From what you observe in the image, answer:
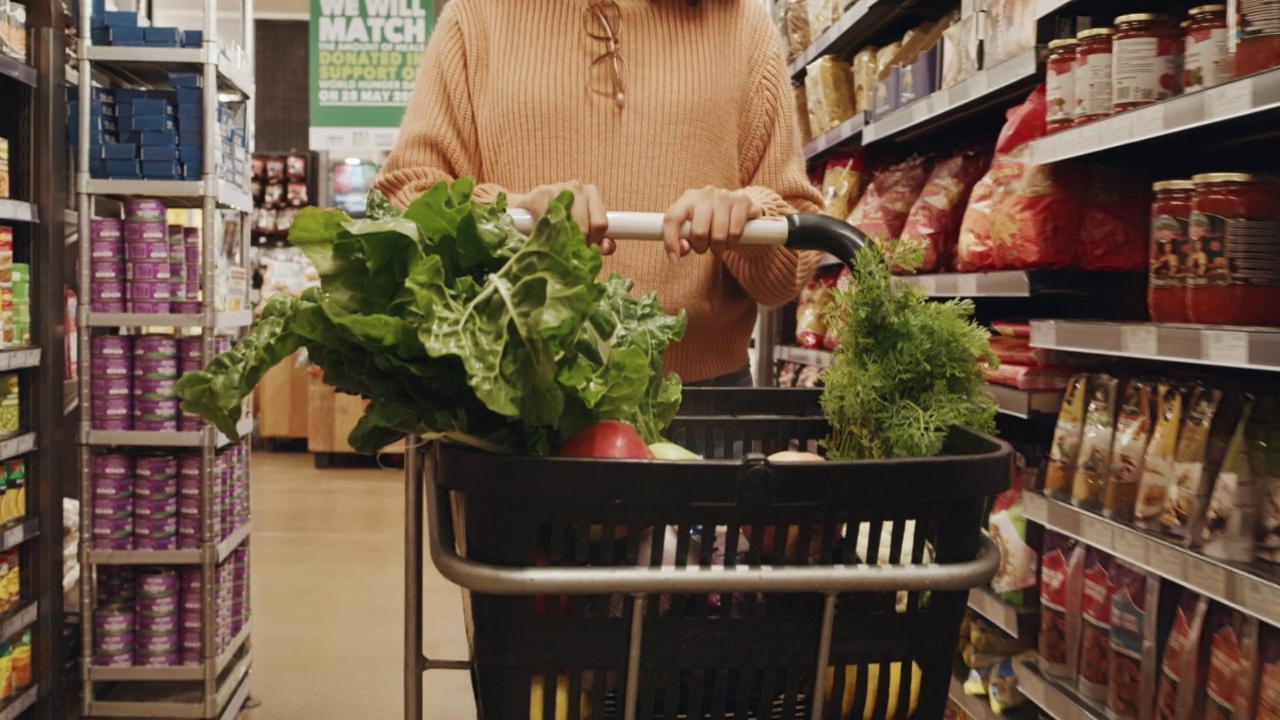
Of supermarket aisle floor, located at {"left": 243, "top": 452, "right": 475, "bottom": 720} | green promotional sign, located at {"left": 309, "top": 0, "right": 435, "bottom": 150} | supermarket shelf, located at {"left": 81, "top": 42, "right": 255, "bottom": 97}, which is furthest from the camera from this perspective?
green promotional sign, located at {"left": 309, "top": 0, "right": 435, "bottom": 150}

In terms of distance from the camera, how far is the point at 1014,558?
2.30 meters

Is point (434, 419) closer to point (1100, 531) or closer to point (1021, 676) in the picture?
point (1100, 531)

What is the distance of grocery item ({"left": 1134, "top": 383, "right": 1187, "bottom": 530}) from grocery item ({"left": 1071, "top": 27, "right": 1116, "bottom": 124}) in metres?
0.50

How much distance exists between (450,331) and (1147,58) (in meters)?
1.54

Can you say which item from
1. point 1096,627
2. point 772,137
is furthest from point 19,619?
point 1096,627

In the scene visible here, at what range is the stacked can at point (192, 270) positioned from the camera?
3084 mm

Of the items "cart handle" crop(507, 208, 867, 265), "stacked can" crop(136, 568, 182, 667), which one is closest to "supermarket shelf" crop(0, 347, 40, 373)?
"stacked can" crop(136, 568, 182, 667)

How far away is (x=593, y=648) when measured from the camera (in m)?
0.79

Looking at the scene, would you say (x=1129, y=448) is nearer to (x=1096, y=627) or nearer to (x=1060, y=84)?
(x=1096, y=627)

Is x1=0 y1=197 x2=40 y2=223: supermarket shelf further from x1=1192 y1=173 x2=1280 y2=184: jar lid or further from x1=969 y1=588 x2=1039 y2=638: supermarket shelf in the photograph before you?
x1=1192 y1=173 x2=1280 y2=184: jar lid

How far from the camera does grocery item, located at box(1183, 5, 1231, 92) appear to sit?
1.68 metres

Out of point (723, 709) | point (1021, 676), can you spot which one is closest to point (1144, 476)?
point (1021, 676)

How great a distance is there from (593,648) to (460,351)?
0.25 m

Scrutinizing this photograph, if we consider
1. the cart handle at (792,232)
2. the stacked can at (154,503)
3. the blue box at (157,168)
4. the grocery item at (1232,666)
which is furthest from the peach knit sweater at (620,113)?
the stacked can at (154,503)
